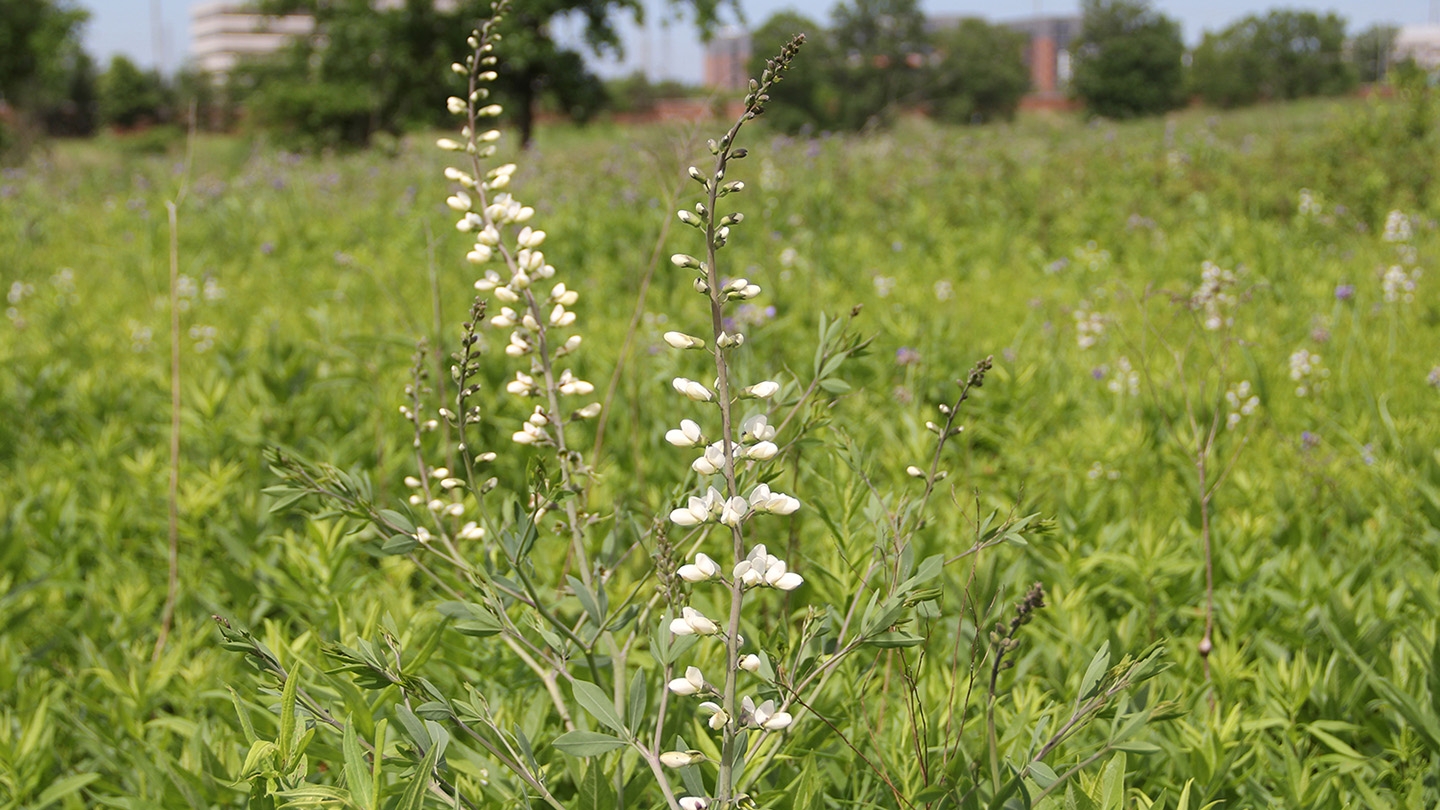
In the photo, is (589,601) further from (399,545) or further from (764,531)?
(764,531)

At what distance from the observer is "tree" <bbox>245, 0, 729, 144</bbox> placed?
1126 inches

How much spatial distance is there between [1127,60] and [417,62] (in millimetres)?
81394

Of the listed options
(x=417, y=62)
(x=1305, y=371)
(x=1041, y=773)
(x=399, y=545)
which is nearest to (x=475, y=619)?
(x=399, y=545)

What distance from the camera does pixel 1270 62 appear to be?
107562mm

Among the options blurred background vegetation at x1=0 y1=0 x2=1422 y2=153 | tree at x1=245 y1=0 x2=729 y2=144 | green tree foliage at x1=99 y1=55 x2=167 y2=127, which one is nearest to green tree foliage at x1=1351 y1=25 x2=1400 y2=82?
blurred background vegetation at x1=0 y1=0 x2=1422 y2=153

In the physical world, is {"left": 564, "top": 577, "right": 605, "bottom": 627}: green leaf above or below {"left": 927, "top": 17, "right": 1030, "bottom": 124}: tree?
below

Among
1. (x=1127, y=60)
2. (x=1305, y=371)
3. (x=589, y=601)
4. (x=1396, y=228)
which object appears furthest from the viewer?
(x=1127, y=60)

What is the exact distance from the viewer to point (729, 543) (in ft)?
8.48

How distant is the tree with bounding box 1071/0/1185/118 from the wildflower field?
9026 centimetres

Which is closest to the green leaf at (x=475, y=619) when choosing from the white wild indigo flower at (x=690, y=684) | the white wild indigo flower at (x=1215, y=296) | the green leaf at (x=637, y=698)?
the green leaf at (x=637, y=698)

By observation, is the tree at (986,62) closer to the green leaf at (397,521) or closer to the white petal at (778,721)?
the green leaf at (397,521)

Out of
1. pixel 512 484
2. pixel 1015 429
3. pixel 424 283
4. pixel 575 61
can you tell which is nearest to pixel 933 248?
pixel 424 283

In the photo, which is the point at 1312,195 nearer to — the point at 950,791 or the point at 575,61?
the point at 950,791

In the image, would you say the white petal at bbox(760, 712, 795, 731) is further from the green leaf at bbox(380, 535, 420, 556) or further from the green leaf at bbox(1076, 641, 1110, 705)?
the green leaf at bbox(380, 535, 420, 556)
